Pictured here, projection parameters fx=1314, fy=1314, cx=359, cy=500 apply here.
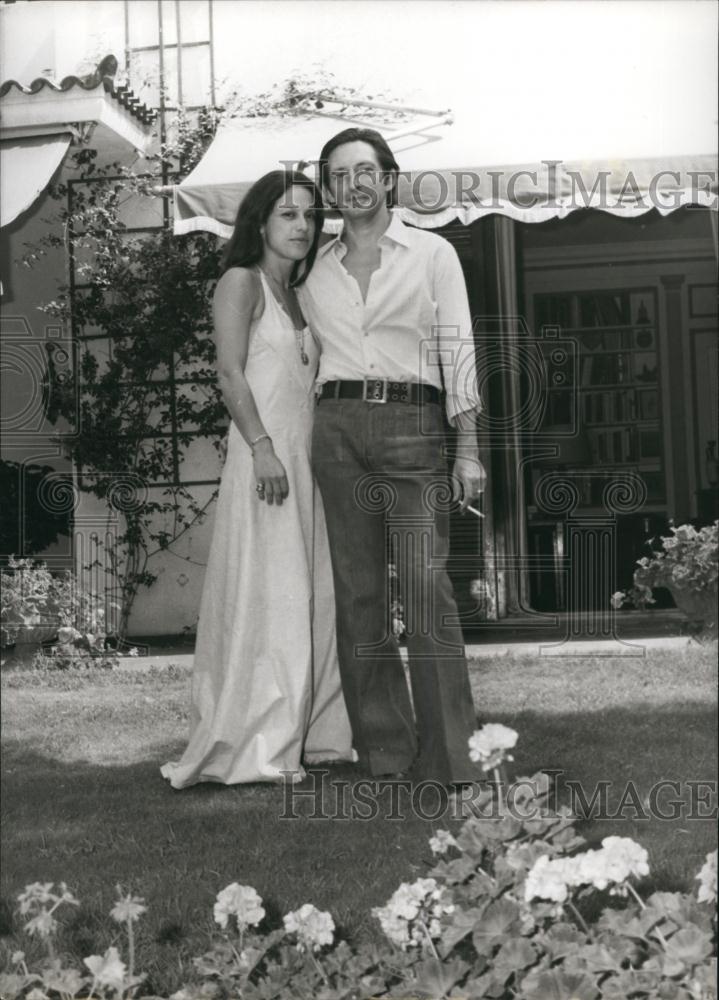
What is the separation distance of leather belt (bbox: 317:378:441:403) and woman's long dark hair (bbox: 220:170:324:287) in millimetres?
247

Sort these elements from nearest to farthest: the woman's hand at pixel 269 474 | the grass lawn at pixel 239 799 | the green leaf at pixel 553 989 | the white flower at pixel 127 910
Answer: the green leaf at pixel 553 989 < the white flower at pixel 127 910 < the grass lawn at pixel 239 799 < the woman's hand at pixel 269 474

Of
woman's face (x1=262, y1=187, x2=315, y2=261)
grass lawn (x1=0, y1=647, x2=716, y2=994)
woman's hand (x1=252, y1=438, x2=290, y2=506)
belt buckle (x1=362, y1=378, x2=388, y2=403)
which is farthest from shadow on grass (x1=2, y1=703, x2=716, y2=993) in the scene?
woman's face (x1=262, y1=187, x2=315, y2=261)

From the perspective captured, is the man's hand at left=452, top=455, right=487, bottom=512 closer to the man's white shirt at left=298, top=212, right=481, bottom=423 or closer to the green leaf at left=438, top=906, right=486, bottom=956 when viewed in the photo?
the man's white shirt at left=298, top=212, right=481, bottom=423

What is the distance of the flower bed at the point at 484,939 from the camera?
2.44 meters

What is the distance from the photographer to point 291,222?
8.92 feet

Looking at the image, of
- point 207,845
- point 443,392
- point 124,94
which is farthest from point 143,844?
point 124,94

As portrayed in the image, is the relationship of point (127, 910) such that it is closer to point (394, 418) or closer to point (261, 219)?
point (394, 418)

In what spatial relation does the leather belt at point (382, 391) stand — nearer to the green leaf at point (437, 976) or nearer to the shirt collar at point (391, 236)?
the shirt collar at point (391, 236)

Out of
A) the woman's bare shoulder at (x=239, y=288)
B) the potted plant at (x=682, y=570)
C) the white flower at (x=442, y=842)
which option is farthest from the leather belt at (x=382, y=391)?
the white flower at (x=442, y=842)

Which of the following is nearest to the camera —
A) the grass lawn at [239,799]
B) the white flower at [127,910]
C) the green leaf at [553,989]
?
the green leaf at [553,989]

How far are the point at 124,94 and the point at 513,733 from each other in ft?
5.03

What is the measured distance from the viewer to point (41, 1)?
2781mm

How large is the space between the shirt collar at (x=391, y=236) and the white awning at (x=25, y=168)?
1.93 ft

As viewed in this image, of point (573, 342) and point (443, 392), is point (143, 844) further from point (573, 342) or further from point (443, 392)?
point (573, 342)
